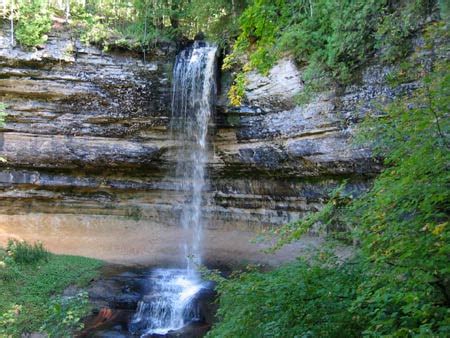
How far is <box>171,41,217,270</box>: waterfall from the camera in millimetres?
12641

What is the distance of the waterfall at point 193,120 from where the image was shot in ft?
41.5

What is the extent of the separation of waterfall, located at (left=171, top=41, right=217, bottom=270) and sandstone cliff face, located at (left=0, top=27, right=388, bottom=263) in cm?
33

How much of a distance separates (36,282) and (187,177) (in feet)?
19.6

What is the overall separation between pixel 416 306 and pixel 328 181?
801 centimetres

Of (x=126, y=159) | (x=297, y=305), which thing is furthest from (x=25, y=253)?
(x=297, y=305)

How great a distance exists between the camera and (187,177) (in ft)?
46.4

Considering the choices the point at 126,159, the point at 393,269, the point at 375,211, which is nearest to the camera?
the point at 393,269

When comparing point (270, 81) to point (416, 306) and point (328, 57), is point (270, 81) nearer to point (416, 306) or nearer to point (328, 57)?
point (328, 57)

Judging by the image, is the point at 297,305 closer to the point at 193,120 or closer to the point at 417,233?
the point at 417,233

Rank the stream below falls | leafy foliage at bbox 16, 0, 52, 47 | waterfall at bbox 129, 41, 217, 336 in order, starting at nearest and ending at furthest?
the stream below falls → waterfall at bbox 129, 41, 217, 336 → leafy foliage at bbox 16, 0, 52, 47

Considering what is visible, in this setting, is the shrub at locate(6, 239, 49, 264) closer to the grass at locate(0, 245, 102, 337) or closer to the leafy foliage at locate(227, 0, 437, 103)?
the grass at locate(0, 245, 102, 337)

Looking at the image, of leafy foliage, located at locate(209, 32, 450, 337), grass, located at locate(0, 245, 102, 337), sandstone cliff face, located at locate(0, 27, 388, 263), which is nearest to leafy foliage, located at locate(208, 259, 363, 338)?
leafy foliage, located at locate(209, 32, 450, 337)

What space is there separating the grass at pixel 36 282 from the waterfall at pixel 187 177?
5.14ft

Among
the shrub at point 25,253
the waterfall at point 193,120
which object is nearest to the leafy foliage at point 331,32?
the waterfall at point 193,120
